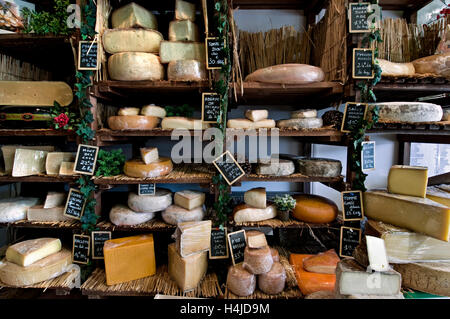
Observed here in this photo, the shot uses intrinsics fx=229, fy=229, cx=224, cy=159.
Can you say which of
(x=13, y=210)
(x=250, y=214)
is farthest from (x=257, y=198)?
(x=13, y=210)

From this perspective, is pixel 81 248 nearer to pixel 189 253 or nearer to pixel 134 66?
pixel 189 253

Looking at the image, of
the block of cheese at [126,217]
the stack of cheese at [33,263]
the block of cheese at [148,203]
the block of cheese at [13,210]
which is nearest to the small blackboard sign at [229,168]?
the block of cheese at [148,203]

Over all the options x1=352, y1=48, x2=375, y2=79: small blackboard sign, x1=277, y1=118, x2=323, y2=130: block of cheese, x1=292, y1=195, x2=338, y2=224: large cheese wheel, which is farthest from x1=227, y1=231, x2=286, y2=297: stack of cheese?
x1=352, y1=48, x2=375, y2=79: small blackboard sign

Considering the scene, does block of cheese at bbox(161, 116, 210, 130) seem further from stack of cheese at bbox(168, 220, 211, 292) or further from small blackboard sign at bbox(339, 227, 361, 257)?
small blackboard sign at bbox(339, 227, 361, 257)

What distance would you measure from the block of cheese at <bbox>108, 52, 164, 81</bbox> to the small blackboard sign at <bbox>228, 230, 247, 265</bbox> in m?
1.43

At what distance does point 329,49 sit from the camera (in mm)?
2055

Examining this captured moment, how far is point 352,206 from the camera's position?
1881 millimetres

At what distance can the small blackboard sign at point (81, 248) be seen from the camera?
1.94 meters

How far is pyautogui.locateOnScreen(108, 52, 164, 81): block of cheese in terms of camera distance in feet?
5.83

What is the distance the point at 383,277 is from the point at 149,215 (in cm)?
170

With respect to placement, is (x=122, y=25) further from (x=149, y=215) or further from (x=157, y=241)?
(x=157, y=241)

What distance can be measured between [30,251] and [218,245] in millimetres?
1425

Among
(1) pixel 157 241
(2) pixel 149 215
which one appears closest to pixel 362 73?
(2) pixel 149 215

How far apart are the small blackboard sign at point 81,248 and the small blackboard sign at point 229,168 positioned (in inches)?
49.7
